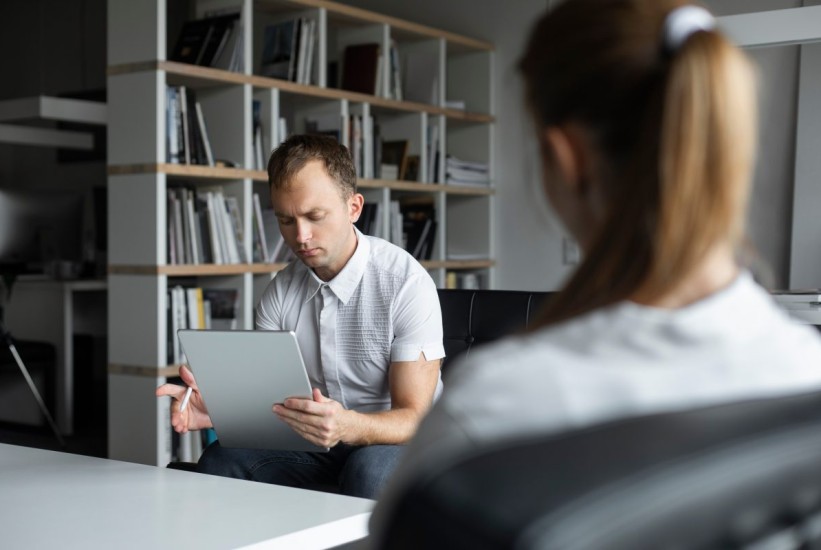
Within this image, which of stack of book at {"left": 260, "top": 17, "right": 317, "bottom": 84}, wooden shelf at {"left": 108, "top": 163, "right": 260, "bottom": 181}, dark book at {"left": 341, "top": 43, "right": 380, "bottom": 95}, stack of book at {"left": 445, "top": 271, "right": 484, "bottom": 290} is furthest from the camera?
stack of book at {"left": 445, "top": 271, "right": 484, "bottom": 290}

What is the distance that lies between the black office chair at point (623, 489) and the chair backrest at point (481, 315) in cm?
203

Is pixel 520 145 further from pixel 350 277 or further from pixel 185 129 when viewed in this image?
pixel 350 277

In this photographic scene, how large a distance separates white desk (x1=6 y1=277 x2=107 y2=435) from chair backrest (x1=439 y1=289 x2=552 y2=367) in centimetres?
317

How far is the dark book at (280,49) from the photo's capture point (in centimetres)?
440

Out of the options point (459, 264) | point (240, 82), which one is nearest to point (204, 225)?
point (240, 82)

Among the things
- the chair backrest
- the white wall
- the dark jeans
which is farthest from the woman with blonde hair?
the white wall

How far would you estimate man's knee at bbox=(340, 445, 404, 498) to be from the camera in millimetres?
2016

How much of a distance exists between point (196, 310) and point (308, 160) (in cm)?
178

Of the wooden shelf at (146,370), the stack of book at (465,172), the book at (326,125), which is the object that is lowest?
the wooden shelf at (146,370)

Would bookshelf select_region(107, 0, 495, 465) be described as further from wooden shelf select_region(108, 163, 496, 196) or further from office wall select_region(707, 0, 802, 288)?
office wall select_region(707, 0, 802, 288)

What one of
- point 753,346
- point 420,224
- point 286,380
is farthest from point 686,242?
point 420,224

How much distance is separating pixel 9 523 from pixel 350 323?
3.39 ft

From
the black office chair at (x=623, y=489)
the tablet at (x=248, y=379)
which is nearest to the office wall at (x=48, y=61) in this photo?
the tablet at (x=248, y=379)

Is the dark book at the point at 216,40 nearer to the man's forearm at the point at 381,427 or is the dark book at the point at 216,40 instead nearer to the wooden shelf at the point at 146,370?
the wooden shelf at the point at 146,370
